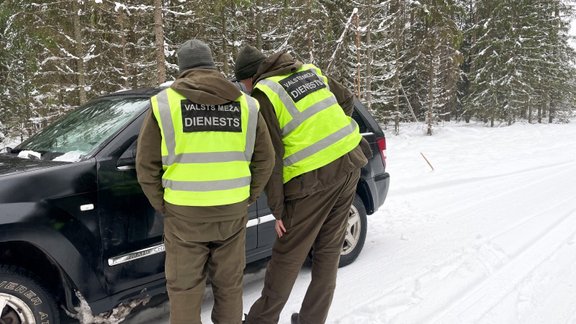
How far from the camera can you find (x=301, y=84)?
2.78 metres

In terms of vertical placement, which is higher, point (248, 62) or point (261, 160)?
point (248, 62)

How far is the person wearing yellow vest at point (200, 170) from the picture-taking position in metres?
2.22

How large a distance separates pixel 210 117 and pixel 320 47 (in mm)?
17552

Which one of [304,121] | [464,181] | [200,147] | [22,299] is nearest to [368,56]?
[464,181]

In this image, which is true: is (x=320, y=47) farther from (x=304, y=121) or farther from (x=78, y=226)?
(x=78, y=226)

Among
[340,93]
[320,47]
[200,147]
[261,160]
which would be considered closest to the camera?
[200,147]

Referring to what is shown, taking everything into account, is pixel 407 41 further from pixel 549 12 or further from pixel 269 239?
pixel 269 239

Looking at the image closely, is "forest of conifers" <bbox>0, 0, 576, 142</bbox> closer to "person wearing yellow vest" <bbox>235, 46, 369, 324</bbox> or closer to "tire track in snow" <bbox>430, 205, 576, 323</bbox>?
"person wearing yellow vest" <bbox>235, 46, 369, 324</bbox>

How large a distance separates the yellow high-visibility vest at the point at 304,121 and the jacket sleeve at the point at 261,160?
245 mm

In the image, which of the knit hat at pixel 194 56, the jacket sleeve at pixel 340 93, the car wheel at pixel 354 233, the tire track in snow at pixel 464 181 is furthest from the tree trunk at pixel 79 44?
the knit hat at pixel 194 56

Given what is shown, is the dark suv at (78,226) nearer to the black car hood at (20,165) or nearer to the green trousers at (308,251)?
the black car hood at (20,165)

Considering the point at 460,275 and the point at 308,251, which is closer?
the point at 308,251

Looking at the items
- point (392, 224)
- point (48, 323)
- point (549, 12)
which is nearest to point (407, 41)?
point (549, 12)

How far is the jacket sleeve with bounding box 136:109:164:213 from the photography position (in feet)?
7.36
